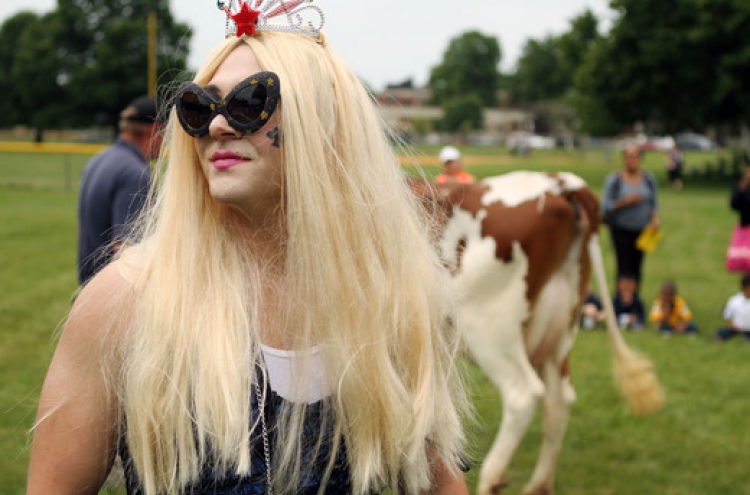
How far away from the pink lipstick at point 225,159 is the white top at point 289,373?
1.04ft

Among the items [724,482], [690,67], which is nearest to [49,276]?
[724,482]

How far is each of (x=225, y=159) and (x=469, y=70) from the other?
108802 millimetres

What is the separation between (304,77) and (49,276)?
34.8 ft

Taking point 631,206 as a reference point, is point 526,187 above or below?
above

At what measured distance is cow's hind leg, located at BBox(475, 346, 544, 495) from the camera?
460 centimetres

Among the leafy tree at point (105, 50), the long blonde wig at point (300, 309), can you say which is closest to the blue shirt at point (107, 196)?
the long blonde wig at point (300, 309)

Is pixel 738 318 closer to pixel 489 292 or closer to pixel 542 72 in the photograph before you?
pixel 489 292

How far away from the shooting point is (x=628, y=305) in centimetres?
934

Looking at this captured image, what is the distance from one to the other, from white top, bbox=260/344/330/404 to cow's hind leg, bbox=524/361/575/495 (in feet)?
11.0

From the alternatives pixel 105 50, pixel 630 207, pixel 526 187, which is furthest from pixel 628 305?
pixel 105 50

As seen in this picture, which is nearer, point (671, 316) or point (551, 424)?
point (551, 424)

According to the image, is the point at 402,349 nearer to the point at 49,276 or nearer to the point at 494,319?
the point at 494,319

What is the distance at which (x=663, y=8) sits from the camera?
32.5 m

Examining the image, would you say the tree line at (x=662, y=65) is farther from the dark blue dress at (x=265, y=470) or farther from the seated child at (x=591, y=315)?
the dark blue dress at (x=265, y=470)
